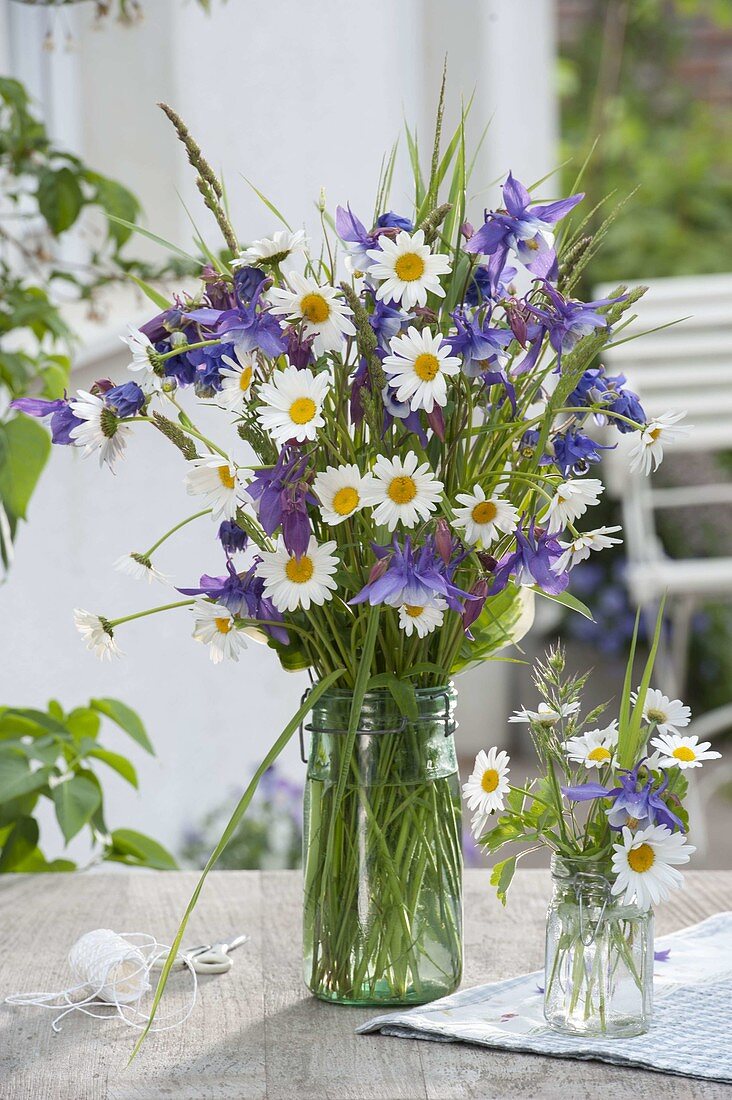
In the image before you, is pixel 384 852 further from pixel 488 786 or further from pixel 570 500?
pixel 570 500

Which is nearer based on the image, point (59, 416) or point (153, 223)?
point (59, 416)

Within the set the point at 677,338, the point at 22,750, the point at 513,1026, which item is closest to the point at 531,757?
the point at 677,338

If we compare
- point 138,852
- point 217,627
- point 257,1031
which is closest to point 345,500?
point 217,627

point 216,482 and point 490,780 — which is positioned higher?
point 216,482

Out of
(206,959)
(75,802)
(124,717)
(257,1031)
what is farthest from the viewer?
(124,717)

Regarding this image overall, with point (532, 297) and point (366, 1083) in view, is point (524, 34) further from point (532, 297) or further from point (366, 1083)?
point (366, 1083)

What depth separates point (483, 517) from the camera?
0.71m

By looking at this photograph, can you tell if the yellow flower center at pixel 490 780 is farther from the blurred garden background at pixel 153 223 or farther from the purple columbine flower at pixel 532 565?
the blurred garden background at pixel 153 223

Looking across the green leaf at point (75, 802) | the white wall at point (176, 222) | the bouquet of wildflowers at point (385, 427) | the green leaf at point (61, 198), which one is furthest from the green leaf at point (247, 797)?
the white wall at point (176, 222)

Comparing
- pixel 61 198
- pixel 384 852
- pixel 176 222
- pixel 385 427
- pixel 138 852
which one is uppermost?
pixel 176 222

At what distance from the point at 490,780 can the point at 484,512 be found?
15 cm

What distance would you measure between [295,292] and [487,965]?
1.47ft

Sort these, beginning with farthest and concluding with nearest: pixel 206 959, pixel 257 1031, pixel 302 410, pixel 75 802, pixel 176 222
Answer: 1. pixel 176 222
2. pixel 75 802
3. pixel 206 959
4. pixel 257 1031
5. pixel 302 410

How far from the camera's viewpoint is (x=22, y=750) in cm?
112
